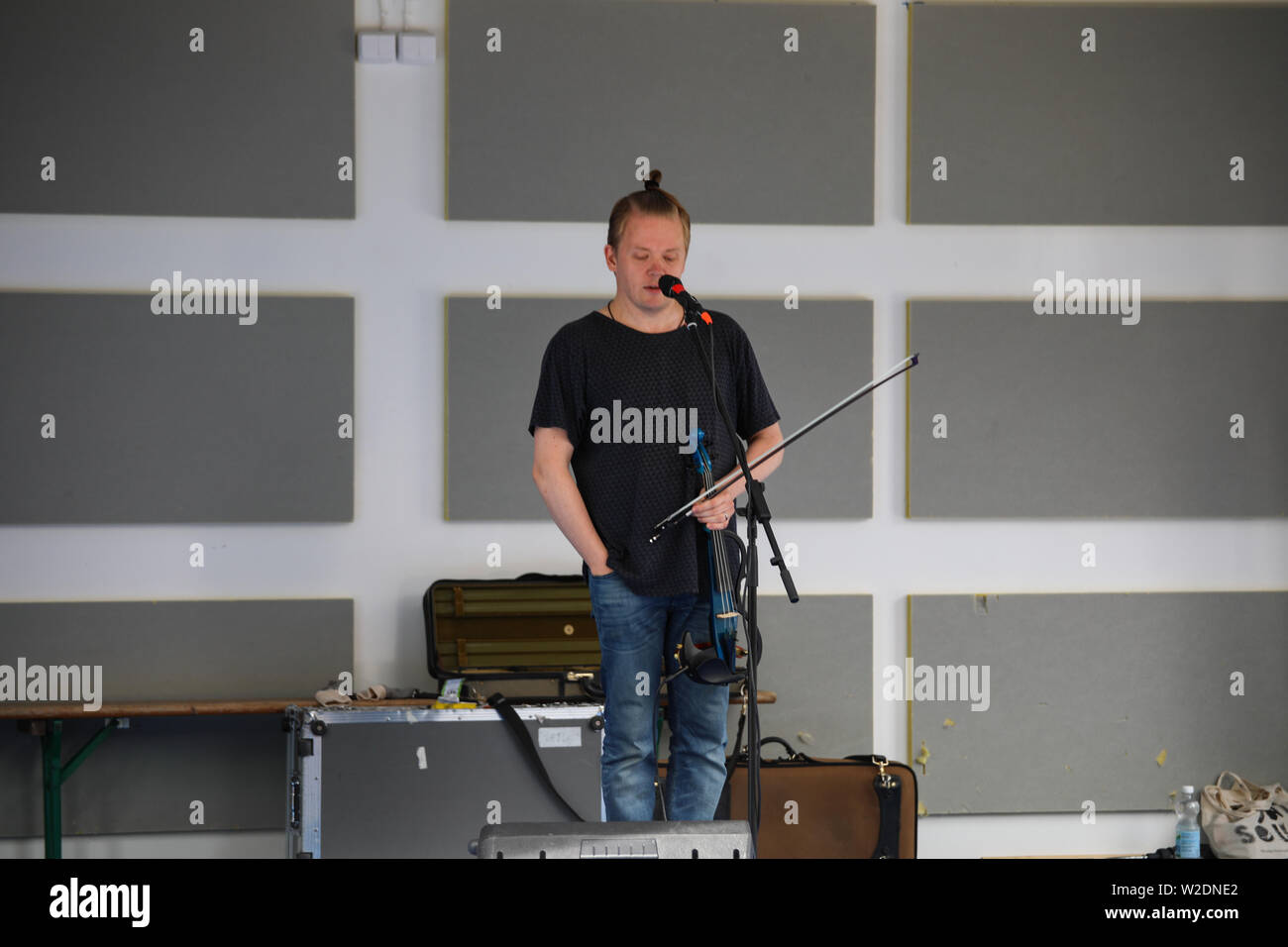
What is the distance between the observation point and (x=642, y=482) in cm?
218

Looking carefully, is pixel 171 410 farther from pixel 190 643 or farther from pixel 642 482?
pixel 642 482

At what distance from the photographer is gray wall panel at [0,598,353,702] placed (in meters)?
3.45

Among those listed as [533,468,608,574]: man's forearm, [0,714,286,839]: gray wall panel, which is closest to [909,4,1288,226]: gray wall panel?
[533,468,608,574]: man's forearm

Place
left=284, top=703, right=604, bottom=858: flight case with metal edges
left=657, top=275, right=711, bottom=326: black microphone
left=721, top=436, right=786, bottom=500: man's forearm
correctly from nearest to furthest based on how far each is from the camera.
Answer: left=657, top=275, right=711, bottom=326: black microphone, left=721, top=436, right=786, bottom=500: man's forearm, left=284, top=703, right=604, bottom=858: flight case with metal edges

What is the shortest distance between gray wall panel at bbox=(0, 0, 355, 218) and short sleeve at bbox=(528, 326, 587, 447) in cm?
160

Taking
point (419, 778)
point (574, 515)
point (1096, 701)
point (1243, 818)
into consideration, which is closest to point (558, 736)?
point (419, 778)

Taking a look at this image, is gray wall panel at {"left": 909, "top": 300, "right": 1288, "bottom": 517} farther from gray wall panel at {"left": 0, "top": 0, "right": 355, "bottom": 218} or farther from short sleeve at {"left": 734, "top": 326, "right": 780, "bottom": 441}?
gray wall panel at {"left": 0, "top": 0, "right": 355, "bottom": 218}

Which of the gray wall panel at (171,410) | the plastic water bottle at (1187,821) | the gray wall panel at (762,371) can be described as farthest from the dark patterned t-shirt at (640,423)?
the plastic water bottle at (1187,821)

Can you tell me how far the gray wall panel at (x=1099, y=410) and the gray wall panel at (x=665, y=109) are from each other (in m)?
0.59

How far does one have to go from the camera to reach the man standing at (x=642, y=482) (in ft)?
7.13

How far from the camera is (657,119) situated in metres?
3.67

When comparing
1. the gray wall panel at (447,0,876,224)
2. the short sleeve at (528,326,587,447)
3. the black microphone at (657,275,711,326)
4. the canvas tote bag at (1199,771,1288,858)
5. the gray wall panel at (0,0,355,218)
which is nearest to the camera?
the black microphone at (657,275,711,326)

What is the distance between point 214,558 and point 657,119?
189 cm

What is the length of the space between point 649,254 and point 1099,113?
2254mm
